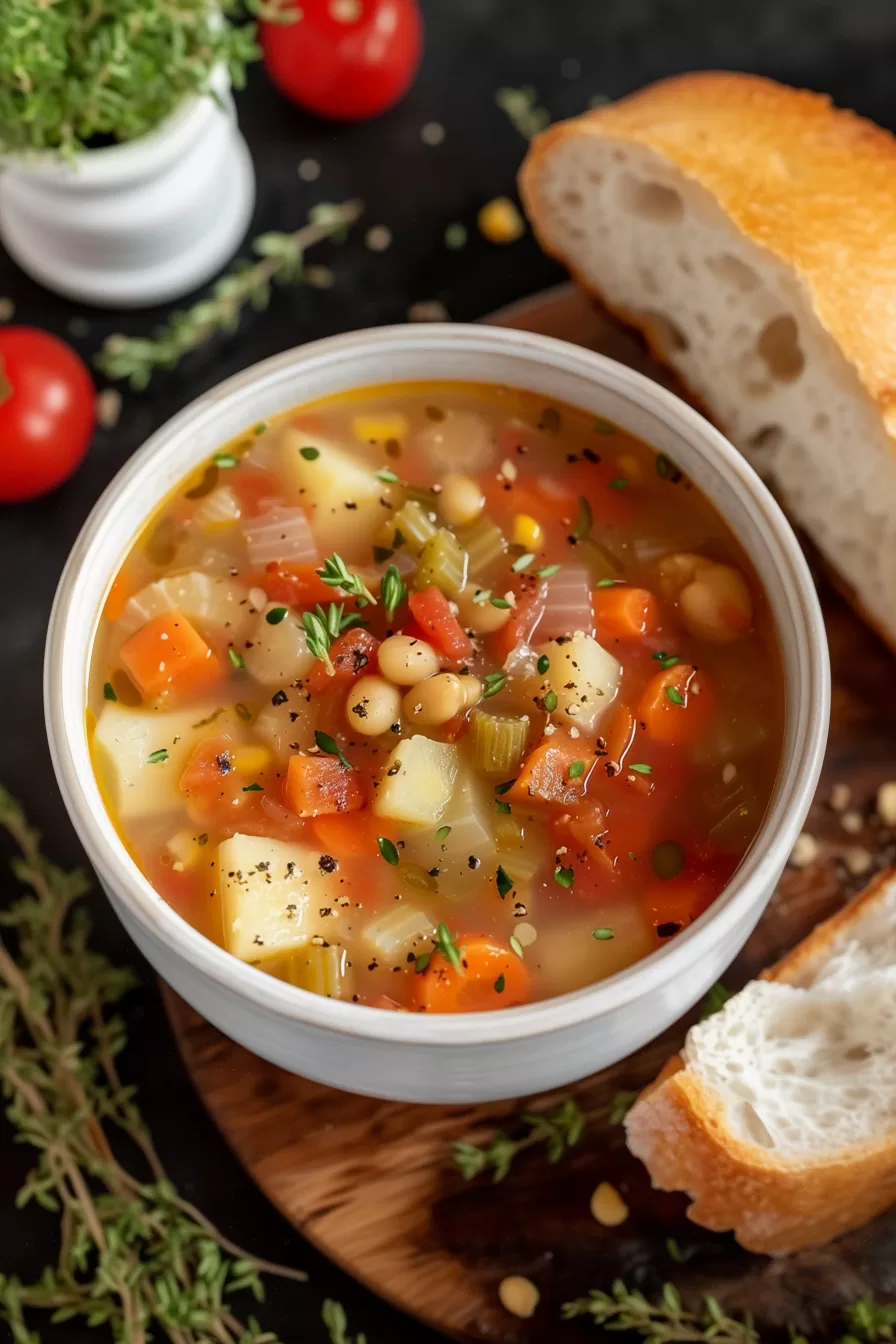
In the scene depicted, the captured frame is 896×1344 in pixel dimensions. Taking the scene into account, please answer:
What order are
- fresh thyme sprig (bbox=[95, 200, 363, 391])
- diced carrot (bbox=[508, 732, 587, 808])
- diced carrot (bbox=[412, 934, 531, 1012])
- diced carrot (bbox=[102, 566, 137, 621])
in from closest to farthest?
diced carrot (bbox=[412, 934, 531, 1012])
diced carrot (bbox=[508, 732, 587, 808])
diced carrot (bbox=[102, 566, 137, 621])
fresh thyme sprig (bbox=[95, 200, 363, 391])

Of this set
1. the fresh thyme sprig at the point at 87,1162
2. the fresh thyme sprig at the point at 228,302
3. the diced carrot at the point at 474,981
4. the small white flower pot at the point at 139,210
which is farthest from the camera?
the fresh thyme sprig at the point at 228,302

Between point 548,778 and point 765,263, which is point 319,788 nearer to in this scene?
point 548,778

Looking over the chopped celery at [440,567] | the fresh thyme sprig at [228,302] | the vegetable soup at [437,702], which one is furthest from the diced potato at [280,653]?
the fresh thyme sprig at [228,302]

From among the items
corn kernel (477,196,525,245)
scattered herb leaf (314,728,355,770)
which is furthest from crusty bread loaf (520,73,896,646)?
scattered herb leaf (314,728,355,770)

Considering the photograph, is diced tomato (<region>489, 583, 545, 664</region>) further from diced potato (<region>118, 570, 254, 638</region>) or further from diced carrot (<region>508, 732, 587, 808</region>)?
diced potato (<region>118, 570, 254, 638</region>)

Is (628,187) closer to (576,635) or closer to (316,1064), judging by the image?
(576,635)

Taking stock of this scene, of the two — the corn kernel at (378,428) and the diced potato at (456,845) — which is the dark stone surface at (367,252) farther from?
the diced potato at (456,845)

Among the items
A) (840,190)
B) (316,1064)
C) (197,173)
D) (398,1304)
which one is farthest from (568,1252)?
(197,173)
